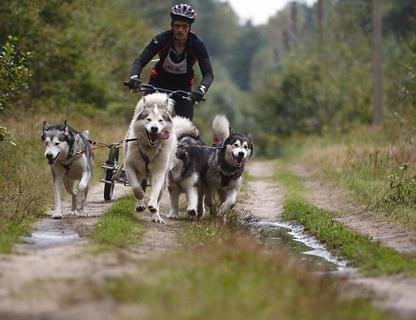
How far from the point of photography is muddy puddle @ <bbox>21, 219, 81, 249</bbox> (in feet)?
22.7

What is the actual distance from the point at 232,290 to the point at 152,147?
4.10m

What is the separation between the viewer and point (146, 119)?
852 centimetres

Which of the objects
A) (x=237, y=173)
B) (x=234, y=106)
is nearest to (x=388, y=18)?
(x=234, y=106)

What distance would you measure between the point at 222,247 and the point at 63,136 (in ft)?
11.0

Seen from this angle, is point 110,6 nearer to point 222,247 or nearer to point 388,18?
point 388,18

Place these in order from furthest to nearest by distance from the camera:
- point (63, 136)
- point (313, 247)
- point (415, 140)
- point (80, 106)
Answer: point (80, 106) < point (415, 140) < point (63, 136) < point (313, 247)

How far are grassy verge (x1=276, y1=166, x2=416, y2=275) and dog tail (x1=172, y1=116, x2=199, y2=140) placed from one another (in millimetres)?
1780

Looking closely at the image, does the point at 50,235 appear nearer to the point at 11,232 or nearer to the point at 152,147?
the point at 11,232

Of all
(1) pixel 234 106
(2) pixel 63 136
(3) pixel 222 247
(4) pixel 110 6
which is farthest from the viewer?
(1) pixel 234 106

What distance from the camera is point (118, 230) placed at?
293 inches

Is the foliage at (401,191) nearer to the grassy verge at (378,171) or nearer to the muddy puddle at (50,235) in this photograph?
the grassy verge at (378,171)

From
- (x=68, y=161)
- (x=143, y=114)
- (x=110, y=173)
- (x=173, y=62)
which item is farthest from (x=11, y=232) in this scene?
(x=110, y=173)

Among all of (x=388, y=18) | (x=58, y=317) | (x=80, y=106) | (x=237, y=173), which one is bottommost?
(x=58, y=317)

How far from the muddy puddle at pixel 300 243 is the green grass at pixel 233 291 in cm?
129
